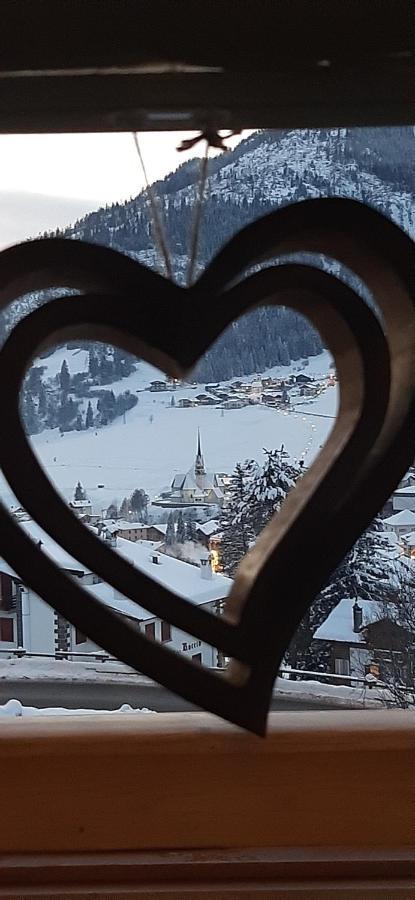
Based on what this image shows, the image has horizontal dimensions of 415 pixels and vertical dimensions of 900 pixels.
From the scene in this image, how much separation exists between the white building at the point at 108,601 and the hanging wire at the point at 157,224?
0.75 feet

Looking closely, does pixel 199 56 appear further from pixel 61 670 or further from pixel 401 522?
pixel 61 670

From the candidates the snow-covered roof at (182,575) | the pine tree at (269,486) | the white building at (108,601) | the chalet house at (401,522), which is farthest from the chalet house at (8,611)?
the chalet house at (401,522)

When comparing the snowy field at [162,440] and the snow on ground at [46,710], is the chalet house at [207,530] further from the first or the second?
the snow on ground at [46,710]

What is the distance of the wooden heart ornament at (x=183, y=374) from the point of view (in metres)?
0.49

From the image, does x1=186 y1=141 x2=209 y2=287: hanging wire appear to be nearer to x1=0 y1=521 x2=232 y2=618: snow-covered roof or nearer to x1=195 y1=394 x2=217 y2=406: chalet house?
x1=195 y1=394 x2=217 y2=406: chalet house

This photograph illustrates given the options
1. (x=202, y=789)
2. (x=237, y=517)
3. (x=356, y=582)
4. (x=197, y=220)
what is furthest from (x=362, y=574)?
(x=197, y=220)

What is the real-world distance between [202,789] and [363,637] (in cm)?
19

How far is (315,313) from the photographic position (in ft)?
1.79

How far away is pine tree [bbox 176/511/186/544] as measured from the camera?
66cm

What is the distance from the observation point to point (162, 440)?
26.4 inches

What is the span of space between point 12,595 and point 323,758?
29cm

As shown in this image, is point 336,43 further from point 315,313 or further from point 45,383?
point 45,383

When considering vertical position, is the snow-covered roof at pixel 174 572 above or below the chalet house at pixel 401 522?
below

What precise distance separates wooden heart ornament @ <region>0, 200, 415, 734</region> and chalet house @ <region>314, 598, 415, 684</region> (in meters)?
0.17
